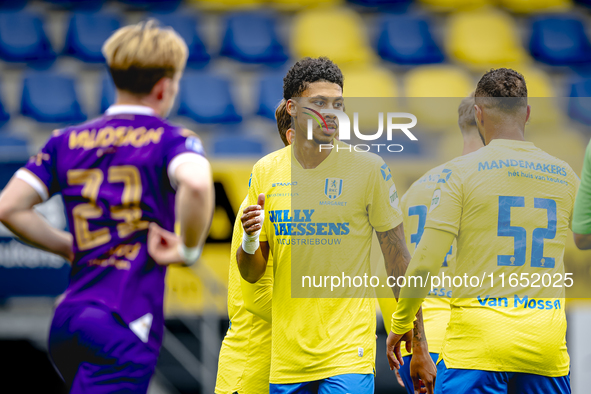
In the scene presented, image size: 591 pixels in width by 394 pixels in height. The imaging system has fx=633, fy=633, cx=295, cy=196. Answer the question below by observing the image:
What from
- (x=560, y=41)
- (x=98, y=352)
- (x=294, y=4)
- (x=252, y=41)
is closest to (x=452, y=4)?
(x=560, y=41)

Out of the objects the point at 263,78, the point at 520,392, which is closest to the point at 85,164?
the point at 520,392

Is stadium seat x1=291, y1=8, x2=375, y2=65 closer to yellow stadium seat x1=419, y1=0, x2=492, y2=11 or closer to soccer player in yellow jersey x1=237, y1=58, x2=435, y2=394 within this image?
yellow stadium seat x1=419, y1=0, x2=492, y2=11

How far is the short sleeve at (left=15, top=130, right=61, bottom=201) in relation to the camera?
2359 mm

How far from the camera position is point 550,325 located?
297 cm

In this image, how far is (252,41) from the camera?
8.55 m

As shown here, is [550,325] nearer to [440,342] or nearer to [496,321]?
[496,321]

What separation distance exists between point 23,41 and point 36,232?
6.90 metres

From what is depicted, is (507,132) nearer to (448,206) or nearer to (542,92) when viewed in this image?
(448,206)

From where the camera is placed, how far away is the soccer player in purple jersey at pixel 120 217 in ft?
7.39

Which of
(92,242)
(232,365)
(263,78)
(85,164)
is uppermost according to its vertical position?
(263,78)

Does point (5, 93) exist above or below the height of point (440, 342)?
above

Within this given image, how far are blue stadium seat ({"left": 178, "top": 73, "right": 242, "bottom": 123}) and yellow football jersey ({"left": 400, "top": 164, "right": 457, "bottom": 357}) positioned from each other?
4385mm

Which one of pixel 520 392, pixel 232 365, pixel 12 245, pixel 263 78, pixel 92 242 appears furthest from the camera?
pixel 263 78

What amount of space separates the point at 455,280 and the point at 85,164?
72.2 inches
